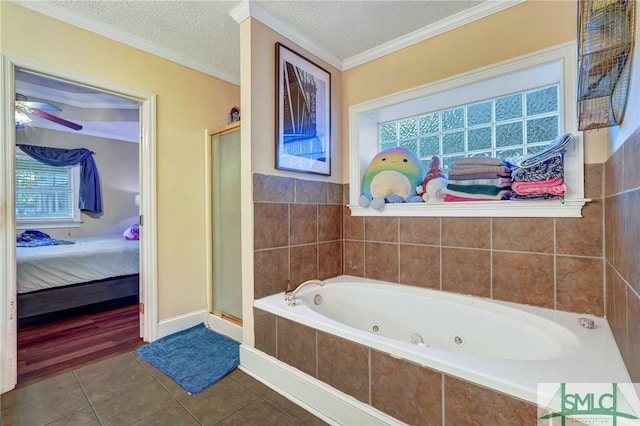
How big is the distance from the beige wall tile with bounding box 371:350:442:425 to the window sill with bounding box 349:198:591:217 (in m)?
1.14

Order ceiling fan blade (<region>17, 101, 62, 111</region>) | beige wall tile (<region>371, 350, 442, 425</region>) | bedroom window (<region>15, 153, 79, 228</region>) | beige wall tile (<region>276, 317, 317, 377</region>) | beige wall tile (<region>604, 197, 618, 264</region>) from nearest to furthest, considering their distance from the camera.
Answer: beige wall tile (<region>371, 350, 442, 425</region>) → beige wall tile (<region>604, 197, 618, 264</region>) → beige wall tile (<region>276, 317, 317, 377</region>) → ceiling fan blade (<region>17, 101, 62, 111</region>) → bedroom window (<region>15, 153, 79, 228</region>)

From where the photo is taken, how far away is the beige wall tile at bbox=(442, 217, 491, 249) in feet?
5.99

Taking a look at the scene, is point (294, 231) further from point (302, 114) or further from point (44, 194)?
point (44, 194)

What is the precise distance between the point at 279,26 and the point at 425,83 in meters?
1.11

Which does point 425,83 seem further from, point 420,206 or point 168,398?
point 168,398

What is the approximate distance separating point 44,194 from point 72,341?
12.0ft

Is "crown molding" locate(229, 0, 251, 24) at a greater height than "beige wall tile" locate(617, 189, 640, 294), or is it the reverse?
"crown molding" locate(229, 0, 251, 24)

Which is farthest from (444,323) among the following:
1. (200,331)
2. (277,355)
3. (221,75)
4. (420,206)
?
(221,75)

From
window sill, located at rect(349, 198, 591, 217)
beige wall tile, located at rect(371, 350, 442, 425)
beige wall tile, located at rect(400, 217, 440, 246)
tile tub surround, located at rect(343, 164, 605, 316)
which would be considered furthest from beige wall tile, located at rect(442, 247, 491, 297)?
beige wall tile, located at rect(371, 350, 442, 425)

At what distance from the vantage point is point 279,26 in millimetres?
1978

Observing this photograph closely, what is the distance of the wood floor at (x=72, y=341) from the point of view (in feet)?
6.28

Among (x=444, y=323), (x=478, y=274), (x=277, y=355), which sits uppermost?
(x=478, y=274)

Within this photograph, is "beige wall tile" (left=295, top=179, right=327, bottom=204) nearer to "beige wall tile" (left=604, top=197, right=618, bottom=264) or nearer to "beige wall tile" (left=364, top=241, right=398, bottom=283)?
"beige wall tile" (left=364, top=241, right=398, bottom=283)

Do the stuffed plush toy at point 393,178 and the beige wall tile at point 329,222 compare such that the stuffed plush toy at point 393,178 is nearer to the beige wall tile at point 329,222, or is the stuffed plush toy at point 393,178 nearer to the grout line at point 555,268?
the beige wall tile at point 329,222
